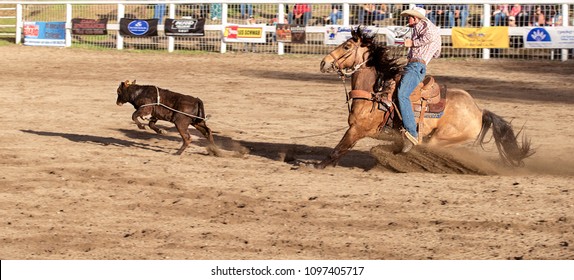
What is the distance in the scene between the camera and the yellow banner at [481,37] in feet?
82.0

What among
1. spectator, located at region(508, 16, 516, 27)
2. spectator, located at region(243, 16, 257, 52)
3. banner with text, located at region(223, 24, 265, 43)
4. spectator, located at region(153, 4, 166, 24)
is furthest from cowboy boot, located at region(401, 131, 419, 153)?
spectator, located at region(153, 4, 166, 24)

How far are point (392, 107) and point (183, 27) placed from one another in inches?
707

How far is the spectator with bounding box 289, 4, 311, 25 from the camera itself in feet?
88.9

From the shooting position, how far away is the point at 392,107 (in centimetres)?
1109

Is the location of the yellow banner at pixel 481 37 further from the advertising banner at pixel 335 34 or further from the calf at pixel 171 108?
the calf at pixel 171 108

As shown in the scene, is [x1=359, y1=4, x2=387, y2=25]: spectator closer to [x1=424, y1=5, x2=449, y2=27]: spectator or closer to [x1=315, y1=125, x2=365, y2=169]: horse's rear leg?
[x1=424, y1=5, x2=449, y2=27]: spectator

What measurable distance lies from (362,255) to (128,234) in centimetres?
210

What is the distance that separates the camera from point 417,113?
1116cm

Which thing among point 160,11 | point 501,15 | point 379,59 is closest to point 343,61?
point 379,59

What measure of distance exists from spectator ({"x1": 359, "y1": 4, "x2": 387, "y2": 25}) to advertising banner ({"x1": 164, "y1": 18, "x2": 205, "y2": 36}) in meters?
4.88

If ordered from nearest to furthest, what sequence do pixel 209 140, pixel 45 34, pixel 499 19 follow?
pixel 209 140 < pixel 499 19 < pixel 45 34

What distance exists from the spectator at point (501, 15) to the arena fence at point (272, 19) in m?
0.04

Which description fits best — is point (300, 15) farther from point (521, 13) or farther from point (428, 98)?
point (428, 98)

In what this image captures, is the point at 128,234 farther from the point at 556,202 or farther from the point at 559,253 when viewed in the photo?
the point at 556,202
